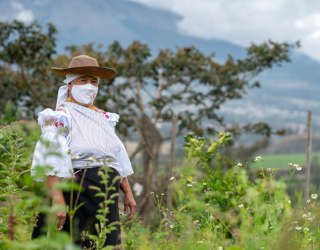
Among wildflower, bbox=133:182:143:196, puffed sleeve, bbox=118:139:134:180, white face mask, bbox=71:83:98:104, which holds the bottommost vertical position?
wildflower, bbox=133:182:143:196

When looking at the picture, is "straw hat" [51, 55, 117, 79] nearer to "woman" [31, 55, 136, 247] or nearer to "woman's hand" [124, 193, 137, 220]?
"woman" [31, 55, 136, 247]

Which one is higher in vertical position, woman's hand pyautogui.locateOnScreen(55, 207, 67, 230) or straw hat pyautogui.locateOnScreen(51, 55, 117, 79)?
straw hat pyautogui.locateOnScreen(51, 55, 117, 79)

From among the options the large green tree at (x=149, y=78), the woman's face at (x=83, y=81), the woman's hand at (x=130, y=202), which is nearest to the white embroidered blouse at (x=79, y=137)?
the woman's face at (x=83, y=81)

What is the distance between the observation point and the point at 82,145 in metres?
2.91

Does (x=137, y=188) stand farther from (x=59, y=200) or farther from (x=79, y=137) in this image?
(x=59, y=200)

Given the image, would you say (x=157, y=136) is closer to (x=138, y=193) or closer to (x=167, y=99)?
(x=138, y=193)

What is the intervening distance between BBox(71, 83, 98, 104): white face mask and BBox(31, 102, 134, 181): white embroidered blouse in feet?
0.21

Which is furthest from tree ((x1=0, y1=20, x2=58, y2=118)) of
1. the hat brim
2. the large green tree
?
the hat brim

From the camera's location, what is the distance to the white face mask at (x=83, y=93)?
321 centimetres

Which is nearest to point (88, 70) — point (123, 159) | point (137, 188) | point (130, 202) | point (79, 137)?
point (79, 137)

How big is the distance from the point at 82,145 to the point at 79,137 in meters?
0.07

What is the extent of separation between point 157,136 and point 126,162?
749 centimetres

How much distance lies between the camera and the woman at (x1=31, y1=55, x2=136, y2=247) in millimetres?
2771

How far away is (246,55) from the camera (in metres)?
14.9
